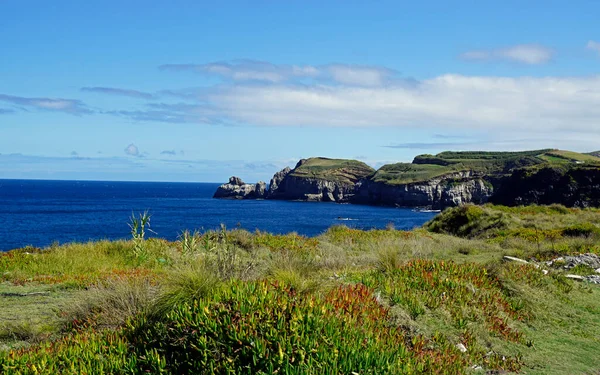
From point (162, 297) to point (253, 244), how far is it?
1377cm

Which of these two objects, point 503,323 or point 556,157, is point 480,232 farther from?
point 556,157

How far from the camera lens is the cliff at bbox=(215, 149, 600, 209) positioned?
90.7m

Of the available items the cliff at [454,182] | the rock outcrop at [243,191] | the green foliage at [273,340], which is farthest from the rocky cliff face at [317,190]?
the green foliage at [273,340]

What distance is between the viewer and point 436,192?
142m

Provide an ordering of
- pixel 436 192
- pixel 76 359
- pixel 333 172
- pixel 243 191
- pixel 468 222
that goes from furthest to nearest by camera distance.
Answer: pixel 333 172 < pixel 243 191 < pixel 436 192 < pixel 468 222 < pixel 76 359

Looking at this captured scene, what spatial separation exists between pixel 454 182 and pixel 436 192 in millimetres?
5485

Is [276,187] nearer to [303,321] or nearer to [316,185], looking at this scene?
[316,185]

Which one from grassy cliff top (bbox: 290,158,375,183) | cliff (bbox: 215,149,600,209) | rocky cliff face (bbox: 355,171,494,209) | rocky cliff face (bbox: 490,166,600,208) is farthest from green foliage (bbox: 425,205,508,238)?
grassy cliff top (bbox: 290,158,375,183)

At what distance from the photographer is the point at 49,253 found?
1731cm

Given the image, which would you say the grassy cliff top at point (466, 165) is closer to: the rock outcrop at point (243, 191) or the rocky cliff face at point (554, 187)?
the rock outcrop at point (243, 191)

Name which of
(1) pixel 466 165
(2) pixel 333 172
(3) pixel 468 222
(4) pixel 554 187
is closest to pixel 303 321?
(3) pixel 468 222

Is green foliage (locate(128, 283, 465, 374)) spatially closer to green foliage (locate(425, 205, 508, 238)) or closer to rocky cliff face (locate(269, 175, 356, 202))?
green foliage (locate(425, 205, 508, 238))

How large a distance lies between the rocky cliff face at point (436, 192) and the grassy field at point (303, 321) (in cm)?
12574

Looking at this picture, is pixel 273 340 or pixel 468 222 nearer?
pixel 273 340
